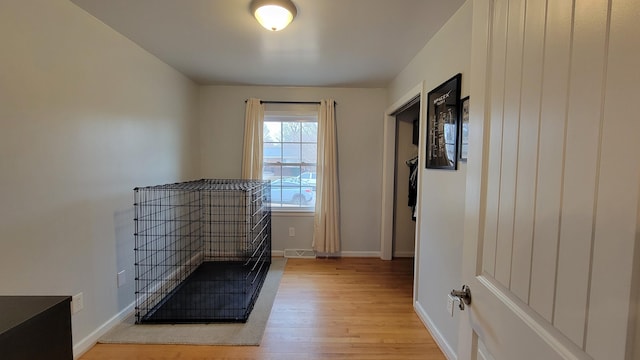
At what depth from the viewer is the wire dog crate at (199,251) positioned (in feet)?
8.30

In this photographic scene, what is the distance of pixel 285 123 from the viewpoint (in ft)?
12.7

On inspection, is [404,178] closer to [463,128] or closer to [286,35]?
[463,128]

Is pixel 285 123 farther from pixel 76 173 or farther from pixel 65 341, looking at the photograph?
pixel 65 341

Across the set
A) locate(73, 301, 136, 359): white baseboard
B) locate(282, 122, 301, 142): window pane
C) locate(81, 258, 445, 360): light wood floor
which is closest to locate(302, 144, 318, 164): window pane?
locate(282, 122, 301, 142): window pane

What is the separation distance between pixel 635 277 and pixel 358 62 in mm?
2726

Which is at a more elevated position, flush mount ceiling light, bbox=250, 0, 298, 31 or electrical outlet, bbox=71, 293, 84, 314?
flush mount ceiling light, bbox=250, 0, 298, 31

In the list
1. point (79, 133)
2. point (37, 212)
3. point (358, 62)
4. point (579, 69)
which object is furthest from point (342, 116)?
point (579, 69)

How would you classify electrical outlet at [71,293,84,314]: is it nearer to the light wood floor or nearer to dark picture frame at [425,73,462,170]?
the light wood floor

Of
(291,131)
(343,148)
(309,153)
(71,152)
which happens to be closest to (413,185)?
(343,148)

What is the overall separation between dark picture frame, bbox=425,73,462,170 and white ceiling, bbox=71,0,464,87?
0.48 meters

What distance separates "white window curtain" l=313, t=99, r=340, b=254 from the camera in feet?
12.1

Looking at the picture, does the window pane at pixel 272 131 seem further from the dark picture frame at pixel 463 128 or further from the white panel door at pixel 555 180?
the white panel door at pixel 555 180

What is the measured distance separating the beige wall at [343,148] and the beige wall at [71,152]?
1112 millimetres

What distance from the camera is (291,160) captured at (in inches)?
155
